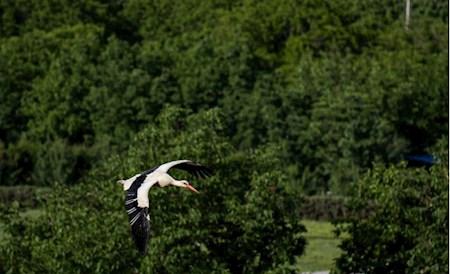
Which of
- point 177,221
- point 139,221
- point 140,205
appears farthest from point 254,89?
point 140,205

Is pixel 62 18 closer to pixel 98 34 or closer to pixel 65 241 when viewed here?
pixel 98 34

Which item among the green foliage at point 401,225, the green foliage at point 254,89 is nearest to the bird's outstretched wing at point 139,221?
the green foliage at point 401,225

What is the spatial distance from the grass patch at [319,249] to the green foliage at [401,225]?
14.5 metres

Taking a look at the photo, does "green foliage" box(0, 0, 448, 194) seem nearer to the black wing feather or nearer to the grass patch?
the grass patch

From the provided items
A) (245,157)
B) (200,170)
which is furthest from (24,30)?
(200,170)

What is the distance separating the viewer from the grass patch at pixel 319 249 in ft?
160

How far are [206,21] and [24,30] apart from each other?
1014cm

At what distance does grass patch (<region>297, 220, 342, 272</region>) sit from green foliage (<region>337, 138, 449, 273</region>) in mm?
14502

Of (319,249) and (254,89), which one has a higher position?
(254,89)

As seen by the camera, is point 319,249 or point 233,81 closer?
point 319,249

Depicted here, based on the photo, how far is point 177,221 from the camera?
94.1ft

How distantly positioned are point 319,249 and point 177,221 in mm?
24936

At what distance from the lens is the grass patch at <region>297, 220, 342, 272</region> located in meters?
48.9

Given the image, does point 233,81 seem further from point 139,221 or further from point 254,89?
point 139,221
